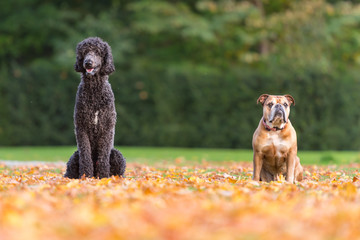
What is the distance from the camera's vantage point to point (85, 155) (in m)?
6.36

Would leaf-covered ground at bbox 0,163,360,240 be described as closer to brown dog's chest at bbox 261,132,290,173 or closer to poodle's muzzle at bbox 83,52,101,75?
brown dog's chest at bbox 261,132,290,173

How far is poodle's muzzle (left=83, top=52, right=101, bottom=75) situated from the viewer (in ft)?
20.0

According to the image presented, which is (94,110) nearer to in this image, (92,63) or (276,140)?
(92,63)

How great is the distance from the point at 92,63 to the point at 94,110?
60 cm

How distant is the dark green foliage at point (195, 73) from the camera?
1622 cm

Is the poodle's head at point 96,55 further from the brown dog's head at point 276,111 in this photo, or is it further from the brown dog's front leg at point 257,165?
the brown dog's front leg at point 257,165

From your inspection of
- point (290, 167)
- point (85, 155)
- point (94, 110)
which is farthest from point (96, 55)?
point (290, 167)

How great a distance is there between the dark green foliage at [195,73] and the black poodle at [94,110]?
10055mm

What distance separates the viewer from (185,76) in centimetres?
1677

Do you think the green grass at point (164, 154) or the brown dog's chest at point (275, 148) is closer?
the brown dog's chest at point (275, 148)

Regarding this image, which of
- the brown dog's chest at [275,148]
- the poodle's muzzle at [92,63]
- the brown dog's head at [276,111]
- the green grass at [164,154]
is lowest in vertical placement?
the green grass at [164,154]

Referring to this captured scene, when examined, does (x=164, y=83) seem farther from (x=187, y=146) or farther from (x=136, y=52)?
(x=136, y=52)

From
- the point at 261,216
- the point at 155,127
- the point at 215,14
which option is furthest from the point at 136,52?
the point at 261,216

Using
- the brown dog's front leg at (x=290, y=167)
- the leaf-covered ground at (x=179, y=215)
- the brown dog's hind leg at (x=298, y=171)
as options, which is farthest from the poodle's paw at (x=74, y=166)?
the brown dog's hind leg at (x=298, y=171)
